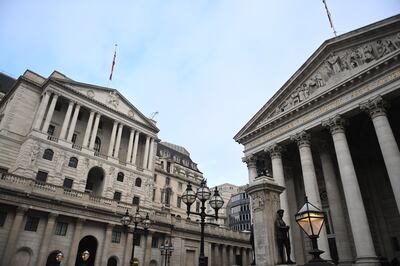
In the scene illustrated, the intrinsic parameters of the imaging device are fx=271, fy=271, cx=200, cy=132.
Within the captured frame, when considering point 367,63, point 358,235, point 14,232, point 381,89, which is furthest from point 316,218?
point 14,232

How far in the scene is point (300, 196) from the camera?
26016mm

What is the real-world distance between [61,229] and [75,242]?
1917mm

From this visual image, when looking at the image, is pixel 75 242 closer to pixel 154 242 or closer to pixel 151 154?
pixel 154 242

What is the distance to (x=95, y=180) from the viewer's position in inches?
1506

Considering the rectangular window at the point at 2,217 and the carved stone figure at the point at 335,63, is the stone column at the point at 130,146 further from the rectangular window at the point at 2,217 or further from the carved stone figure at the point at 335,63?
the carved stone figure at the point at 335,63

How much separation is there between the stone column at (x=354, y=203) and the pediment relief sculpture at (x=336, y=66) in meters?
3.38

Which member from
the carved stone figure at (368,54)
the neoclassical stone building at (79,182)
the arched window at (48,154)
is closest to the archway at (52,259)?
the neoclassical stone building at (79,182)

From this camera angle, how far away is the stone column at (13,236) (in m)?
22.5

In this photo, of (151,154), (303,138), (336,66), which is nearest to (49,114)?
(151,154)

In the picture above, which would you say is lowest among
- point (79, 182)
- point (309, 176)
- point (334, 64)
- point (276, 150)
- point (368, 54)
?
point (309, 176)

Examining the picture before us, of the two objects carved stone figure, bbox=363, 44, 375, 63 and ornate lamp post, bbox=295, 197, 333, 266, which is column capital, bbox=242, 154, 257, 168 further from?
ornate lamp post, bbox=295, 197, 333, 266

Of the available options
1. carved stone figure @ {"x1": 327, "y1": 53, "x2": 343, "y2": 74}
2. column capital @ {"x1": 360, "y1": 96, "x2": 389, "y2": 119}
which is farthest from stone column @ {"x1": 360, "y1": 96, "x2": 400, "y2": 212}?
carved stone figure @ {"x1": 327, "y1": 53, "x2": 343, "y2": 74}

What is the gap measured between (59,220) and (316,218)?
2598cm

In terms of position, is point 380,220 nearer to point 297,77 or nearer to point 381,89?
point 381,89
